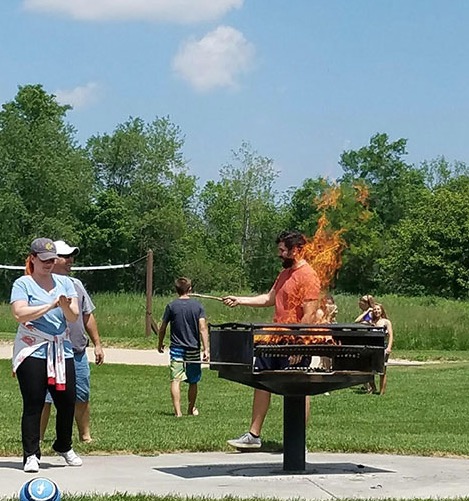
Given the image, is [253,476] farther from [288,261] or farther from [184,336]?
[184,336]

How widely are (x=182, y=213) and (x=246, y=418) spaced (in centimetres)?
7198

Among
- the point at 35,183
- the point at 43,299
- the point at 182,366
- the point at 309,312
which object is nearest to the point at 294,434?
the point at 309,312

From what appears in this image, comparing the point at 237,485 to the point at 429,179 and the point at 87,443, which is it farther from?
the point at 429,179

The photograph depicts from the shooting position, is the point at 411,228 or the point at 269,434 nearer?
the point at 269,434

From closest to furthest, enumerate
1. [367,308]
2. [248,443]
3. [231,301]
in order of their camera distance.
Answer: [231,301]
[248,443]
[367,308]

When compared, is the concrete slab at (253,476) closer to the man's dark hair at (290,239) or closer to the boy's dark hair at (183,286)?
the man's dark hair at (290,239)

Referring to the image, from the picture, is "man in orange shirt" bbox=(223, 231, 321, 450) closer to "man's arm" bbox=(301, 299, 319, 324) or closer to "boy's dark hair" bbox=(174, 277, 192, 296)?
"man's arm" bbox=(301, 299, 319, 324)

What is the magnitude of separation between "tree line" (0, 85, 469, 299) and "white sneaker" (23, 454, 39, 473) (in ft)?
185

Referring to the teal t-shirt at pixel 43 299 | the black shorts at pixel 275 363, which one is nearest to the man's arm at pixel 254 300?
the black shorts at pixel 275 363

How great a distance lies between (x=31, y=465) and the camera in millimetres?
8625

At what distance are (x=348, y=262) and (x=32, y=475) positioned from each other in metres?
61.7

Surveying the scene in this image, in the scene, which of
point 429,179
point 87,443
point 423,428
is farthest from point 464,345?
point 429,179

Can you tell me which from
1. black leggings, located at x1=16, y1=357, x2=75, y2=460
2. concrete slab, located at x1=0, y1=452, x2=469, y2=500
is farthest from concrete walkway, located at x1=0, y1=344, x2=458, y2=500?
black leggings, located at x1=16, y1=357, x2=75, y2=460

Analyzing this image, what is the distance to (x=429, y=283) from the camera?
72.6 metres
